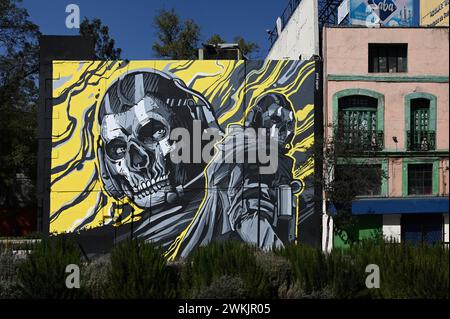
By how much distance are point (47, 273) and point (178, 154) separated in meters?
9.51

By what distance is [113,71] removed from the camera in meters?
16.2

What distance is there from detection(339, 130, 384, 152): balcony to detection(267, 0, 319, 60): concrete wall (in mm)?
4064

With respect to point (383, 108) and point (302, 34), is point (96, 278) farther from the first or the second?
point (302, 34)

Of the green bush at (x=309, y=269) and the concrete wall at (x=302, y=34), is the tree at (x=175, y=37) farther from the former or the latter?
the green bush at (x=309, y=269)

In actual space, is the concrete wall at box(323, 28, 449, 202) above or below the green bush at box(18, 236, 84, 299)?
above

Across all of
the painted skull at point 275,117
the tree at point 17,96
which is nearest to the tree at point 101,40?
the tree at point 17,96

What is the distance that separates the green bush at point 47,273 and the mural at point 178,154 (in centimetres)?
835

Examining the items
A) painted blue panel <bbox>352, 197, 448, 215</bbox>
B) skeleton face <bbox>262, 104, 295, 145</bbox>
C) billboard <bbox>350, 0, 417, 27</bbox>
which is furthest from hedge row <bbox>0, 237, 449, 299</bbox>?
billboard <bbox>350, 0, 417, 27</bbox>

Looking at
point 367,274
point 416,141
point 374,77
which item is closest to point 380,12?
point 374,77

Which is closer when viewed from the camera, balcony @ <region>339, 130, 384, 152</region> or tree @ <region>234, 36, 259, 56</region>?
balcony @ <region>339, 130, 384, 152</region>

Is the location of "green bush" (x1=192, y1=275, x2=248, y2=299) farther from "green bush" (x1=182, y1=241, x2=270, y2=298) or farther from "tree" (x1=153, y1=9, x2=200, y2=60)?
"tree" (x1=153, y1=9, x2=200, y2=60)

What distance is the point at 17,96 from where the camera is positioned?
23.3m

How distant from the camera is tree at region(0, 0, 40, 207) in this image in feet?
73.2

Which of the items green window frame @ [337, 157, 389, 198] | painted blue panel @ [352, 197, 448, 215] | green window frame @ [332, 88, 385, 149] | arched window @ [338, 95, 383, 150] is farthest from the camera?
green window frame @ [332, 88, 385, 149]
